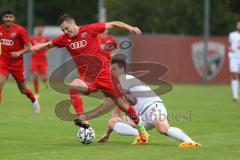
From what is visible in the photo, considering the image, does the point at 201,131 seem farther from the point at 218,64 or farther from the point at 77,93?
the point at 218,64

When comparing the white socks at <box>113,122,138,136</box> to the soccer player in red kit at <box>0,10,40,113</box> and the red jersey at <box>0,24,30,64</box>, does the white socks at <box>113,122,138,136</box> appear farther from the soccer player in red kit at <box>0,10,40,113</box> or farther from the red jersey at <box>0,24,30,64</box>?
the red jersey at <box>0,24,30,64</box>

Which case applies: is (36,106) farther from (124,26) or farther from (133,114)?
(124,26)

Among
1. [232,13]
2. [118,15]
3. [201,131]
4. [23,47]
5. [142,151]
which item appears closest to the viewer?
[142,151]

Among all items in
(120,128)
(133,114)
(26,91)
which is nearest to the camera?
(133,114)

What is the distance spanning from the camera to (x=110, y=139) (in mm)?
14070

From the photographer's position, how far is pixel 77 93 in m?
13.4

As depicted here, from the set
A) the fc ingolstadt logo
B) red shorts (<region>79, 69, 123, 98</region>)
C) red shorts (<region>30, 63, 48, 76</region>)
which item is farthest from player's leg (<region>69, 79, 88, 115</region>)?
the fc ingolstadt logo

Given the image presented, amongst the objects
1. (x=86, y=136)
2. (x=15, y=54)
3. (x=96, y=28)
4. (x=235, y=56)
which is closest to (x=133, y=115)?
(x=86, y=136)

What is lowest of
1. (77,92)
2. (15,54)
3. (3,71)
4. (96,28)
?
(77,92)

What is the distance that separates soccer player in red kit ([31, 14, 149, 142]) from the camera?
1323 centimetres

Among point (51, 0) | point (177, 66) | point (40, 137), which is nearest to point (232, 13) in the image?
point (177, 66)

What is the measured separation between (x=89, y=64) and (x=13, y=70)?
496 cm

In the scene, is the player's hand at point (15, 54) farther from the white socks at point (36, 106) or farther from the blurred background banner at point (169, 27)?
the blurred background banner at point (169, 27)

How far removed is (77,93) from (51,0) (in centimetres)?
5081
